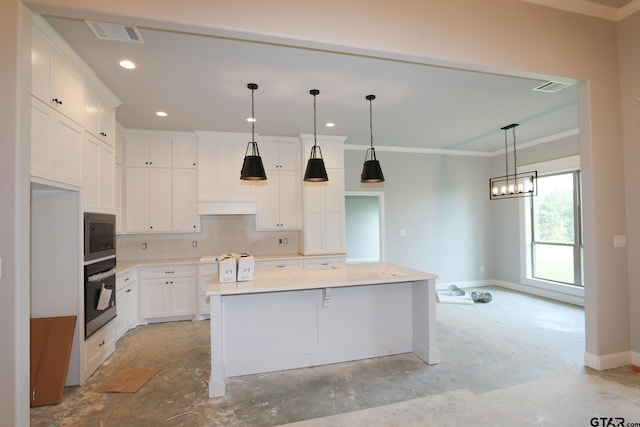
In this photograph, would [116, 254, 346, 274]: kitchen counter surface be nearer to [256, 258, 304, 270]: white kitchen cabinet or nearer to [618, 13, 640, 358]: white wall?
[256, 258, 304, 270]: white kitchen cabinet

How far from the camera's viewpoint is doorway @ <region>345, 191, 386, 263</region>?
9555mm

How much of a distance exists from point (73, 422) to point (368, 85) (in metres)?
3.84

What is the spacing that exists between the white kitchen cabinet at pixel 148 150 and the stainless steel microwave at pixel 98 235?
145 centimetres

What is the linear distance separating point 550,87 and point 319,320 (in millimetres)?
3562

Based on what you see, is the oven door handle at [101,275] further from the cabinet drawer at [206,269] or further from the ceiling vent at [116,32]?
the ceiling vent at [116,32]

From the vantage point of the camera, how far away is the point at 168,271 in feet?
14.3

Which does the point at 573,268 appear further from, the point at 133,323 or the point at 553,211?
the point at 133,323

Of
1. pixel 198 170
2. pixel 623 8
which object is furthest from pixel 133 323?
pixel 623 8

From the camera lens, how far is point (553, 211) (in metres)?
5.47

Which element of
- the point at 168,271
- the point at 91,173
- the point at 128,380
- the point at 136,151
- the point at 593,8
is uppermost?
the point at 593,8

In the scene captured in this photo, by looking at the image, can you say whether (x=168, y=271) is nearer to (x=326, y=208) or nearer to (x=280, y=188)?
(x=280, y=188)

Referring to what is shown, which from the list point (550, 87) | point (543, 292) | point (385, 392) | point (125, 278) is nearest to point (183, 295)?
point (125, 278)

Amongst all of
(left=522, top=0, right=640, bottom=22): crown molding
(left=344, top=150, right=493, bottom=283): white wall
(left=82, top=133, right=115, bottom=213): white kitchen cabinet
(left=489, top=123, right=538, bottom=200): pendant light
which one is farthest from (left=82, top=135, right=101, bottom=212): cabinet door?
(left=489, top=123, right=538, bottom=200): pendant light

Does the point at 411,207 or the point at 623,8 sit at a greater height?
the point at 623,8
